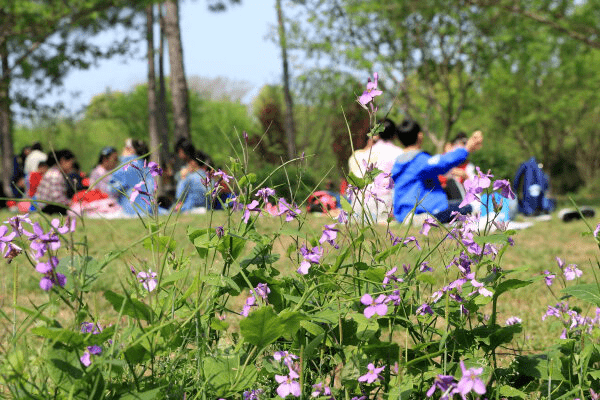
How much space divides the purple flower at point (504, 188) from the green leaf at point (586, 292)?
371 mm

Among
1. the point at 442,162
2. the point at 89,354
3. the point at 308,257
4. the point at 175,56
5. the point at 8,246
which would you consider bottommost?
the point at 442,162

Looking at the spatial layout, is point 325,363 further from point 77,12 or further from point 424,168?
point 77,12

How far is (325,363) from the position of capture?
2.10 meters

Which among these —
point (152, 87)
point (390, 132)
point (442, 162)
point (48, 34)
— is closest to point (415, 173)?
point (442, 162)

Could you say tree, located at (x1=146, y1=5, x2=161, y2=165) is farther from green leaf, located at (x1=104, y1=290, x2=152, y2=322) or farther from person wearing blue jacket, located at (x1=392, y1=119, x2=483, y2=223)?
green leaf, located at (x1=104, y1=290, x2=152, y2=322)

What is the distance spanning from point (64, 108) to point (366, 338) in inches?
758

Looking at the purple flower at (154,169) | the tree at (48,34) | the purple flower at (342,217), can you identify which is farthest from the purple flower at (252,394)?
the tree at (48,34)

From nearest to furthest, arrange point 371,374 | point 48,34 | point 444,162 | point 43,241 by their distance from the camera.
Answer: point 43,241, point 371,374, point 444,162, point 48,34

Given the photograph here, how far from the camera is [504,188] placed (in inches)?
68.9

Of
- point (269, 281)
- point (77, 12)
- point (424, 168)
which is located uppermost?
point (77, 12)

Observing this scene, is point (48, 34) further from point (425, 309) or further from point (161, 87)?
point (425, 309)

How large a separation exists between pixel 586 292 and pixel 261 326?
3.34 feet

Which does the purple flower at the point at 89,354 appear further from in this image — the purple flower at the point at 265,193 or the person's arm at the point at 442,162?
the person's arm at the point at 442,162

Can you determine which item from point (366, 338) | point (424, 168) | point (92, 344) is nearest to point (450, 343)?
point (366, 338)
